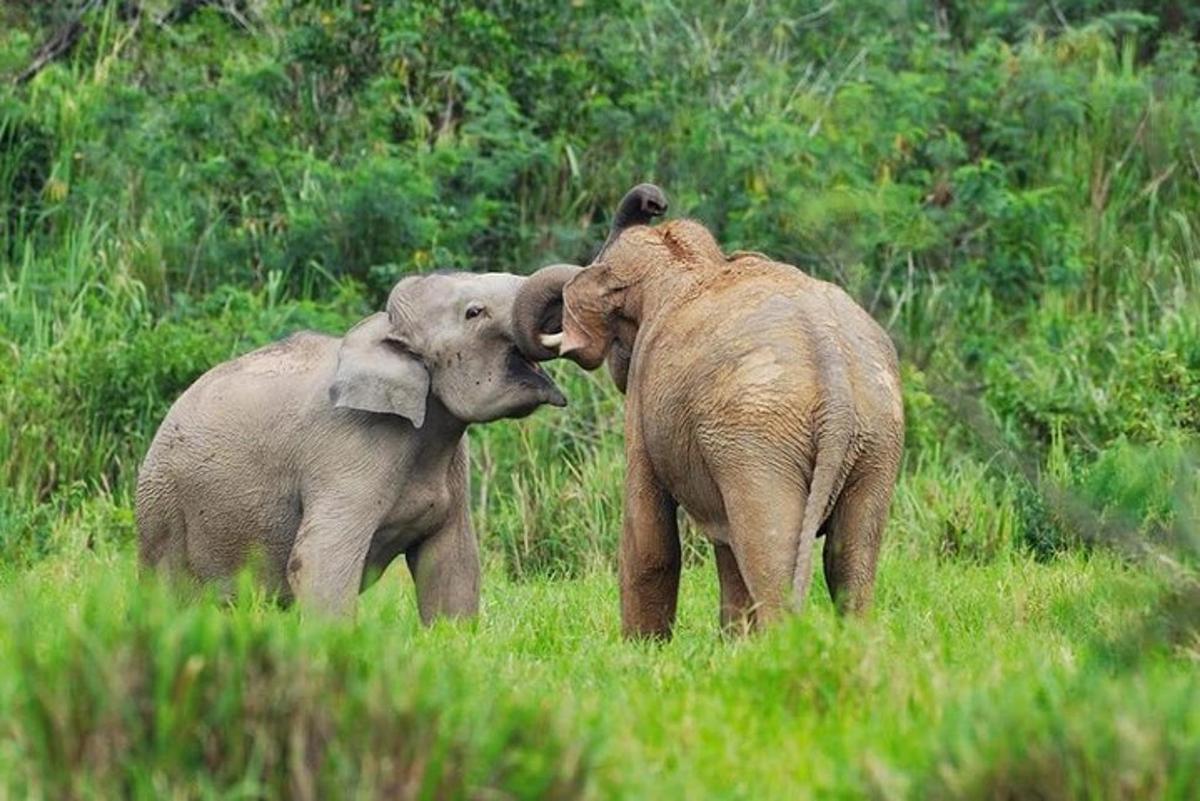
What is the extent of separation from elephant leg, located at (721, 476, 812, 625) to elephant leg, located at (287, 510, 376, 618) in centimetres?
210

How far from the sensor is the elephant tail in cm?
786

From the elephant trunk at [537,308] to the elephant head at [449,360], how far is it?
0.17 ft

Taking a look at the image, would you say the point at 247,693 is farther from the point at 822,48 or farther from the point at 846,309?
the point at 822,48

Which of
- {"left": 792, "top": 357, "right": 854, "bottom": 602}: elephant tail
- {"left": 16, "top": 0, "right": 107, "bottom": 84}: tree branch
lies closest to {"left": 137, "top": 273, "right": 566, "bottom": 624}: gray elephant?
{"left": 792, "top": 357, "right": 854, "bottom": 602}: elephant tail

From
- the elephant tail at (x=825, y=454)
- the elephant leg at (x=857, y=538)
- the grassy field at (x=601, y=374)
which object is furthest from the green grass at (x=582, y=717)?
the elephant leg at (x=857, y=538)

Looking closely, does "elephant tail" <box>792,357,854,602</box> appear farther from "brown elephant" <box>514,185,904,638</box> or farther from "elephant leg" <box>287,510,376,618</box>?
"elephant leg" <box>287,510,376,618</box>

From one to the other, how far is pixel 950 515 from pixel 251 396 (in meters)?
4.09

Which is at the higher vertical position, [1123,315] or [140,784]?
[140,784]

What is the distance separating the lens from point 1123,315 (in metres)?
16.0

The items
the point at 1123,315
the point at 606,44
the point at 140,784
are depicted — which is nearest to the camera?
the point at 140,784

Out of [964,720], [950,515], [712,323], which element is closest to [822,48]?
[950,515]

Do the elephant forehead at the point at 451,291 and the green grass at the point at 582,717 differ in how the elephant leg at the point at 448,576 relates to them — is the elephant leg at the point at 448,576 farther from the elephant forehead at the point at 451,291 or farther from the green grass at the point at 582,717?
the green grass at the point at 582,717

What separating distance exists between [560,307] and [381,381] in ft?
2.46

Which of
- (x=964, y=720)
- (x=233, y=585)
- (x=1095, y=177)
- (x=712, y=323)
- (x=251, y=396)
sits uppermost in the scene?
(x=964, y=720)
